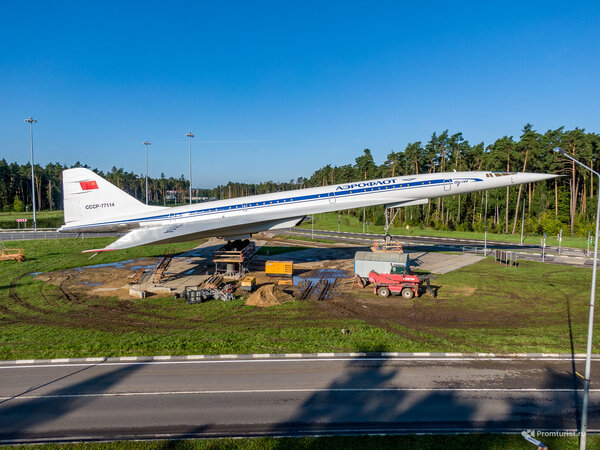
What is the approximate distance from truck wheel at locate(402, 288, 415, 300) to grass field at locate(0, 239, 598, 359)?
63 centimetres

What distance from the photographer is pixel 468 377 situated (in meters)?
12.5

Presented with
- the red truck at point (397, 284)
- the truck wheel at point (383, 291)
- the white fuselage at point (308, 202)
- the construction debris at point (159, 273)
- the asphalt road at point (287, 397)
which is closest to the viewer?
the asphalt road at point (287, 397)

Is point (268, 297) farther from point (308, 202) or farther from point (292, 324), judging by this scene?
point (308, 202)

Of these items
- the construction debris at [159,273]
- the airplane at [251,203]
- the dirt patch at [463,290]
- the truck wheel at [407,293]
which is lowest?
the dirt patch at [463,290]

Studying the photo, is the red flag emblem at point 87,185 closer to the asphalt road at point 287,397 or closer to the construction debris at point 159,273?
the construction debris at point 159,273

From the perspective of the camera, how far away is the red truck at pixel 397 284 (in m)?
22.6

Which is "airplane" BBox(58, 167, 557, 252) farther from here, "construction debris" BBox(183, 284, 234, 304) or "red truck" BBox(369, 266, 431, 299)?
"red truck" BBox(369, 266, 431, 299)

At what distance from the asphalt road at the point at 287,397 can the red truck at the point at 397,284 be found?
8711 mm

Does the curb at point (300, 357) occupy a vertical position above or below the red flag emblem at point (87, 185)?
below

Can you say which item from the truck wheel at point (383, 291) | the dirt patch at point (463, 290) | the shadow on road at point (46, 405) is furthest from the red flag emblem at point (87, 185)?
the dirt patch at point (463, 290)

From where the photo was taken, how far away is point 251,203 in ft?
94.9

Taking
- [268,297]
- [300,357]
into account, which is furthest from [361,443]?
[268,297]

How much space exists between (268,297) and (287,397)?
35.6 feet

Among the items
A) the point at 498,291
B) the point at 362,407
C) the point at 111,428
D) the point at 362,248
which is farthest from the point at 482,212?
the point at 111,428
